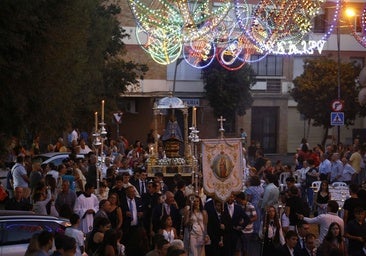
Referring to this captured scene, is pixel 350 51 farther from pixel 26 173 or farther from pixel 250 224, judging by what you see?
pixel 250 224

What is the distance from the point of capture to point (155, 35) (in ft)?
96.3

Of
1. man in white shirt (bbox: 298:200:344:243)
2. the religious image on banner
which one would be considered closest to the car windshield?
the religious image on banner

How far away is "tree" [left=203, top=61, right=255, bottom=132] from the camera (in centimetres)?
4800

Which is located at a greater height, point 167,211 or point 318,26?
point 318,26

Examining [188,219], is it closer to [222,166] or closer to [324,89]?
[222,166]

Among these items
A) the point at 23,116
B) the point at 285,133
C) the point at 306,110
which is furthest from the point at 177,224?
the point at 285,133

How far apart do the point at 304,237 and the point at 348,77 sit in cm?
3584

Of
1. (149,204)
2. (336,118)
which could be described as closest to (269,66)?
(336,118)

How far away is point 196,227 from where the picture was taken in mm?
14492

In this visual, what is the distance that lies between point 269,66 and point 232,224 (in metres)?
37.6

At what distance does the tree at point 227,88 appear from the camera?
48.0 meters

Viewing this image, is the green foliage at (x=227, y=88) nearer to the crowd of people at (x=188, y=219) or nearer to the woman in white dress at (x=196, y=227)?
the crowd of people at (x=188, y=219)

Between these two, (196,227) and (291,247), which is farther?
(196,227)

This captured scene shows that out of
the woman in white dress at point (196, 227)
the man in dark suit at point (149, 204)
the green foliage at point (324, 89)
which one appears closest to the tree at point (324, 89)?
the green foliage at point (324, 89)
